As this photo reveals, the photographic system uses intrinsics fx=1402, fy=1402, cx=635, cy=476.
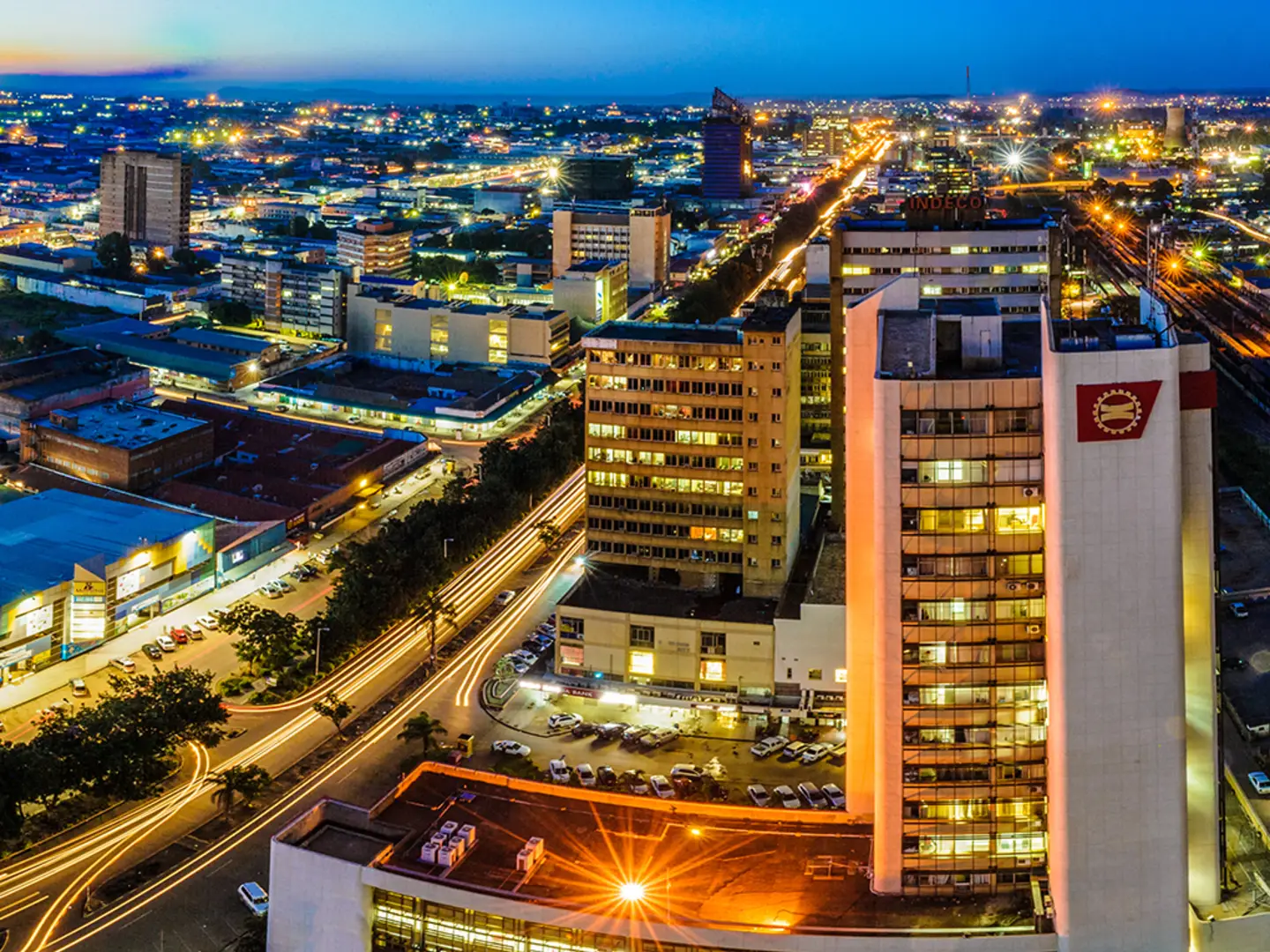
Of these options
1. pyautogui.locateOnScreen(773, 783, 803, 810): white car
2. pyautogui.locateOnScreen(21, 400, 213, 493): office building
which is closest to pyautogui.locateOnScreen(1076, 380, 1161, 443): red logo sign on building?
pyautogui.locateOnScreen(773, 783, 803, 810): white car

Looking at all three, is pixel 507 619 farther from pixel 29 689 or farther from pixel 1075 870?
pixel 1075 870

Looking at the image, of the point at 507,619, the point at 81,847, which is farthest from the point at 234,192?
the point at 81,847

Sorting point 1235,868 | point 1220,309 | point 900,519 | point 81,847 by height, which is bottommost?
point 81,847

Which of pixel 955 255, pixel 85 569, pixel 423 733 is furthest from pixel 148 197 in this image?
pixel 423 733

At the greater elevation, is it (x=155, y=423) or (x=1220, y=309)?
(x=1220, y=309)

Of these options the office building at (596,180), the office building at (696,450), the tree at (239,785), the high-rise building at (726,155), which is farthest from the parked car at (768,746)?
the high-rise building at (726,155)
